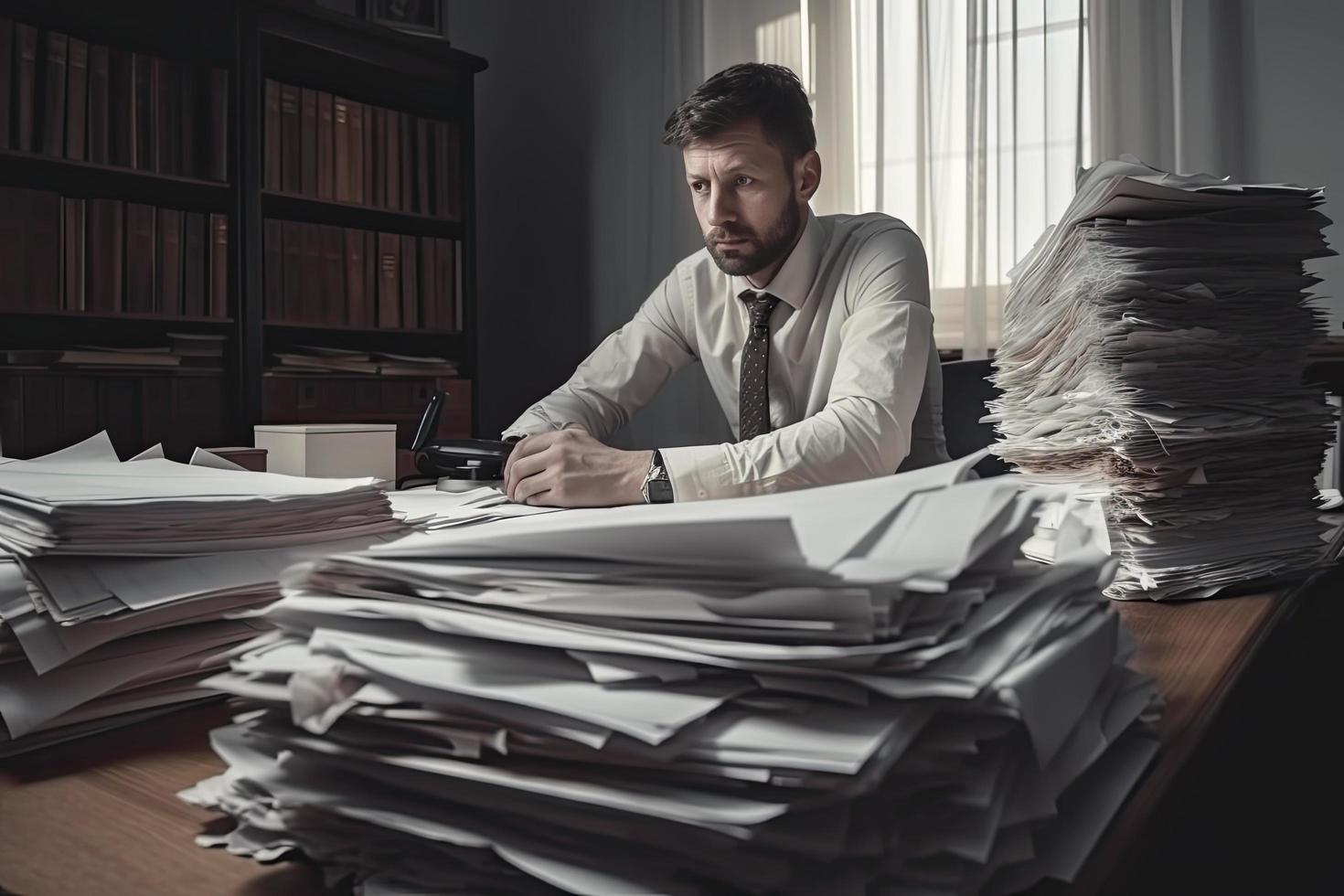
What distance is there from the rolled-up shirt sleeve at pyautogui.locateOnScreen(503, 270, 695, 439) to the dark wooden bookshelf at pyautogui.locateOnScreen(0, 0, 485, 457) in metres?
1.31

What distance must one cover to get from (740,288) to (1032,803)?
5.59ft

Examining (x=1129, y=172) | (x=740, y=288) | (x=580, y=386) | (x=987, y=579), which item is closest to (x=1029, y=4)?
(x=740, y=288)

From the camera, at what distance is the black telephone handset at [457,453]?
52.2 inches

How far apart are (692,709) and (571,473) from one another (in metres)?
1.08

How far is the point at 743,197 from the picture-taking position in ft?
5.75

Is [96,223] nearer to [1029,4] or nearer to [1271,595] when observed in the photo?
[1029,4]

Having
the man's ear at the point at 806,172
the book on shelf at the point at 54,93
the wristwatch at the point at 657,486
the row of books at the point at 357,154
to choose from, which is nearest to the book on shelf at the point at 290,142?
the row of books at the point at 357,154

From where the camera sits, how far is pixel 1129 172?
2.35 feet

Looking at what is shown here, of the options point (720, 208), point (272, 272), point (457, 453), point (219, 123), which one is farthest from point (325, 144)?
point (457, 453)

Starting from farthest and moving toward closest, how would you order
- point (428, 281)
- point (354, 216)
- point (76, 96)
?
point (428, 281) → point (354, 216) → point (76, 96)

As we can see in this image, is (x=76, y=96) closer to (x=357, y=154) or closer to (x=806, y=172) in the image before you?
(x=357, y=154)

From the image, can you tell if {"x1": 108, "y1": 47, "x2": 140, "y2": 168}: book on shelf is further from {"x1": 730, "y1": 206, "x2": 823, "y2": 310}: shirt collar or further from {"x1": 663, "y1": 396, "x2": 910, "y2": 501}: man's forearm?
{"x1": 663, "y1": 396, "x2": 910, "y2": 501}: man's forearm

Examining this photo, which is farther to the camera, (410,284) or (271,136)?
(410,284)

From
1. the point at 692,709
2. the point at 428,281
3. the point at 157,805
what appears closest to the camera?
the point at 692,709
